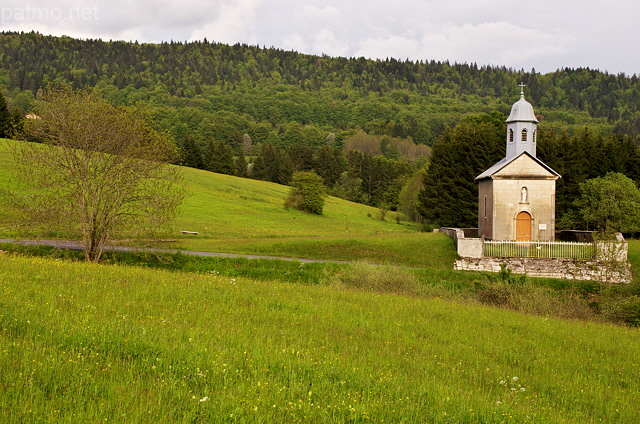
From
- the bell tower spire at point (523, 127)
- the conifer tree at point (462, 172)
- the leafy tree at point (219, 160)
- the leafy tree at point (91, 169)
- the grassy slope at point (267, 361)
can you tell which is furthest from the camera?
the leafy tree at point (219, 160)

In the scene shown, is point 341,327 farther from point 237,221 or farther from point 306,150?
point 306,150

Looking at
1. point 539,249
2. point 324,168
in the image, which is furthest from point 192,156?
point 539,249

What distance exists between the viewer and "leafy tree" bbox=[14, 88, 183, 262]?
24.0 meters

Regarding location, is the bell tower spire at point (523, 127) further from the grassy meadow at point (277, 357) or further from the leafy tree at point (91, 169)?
the leafy tree at point (91, 169)

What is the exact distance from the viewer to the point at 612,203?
Result: 147 ft

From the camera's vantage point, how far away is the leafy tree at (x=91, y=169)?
78.7ft

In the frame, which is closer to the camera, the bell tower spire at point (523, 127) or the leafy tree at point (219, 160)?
the bell tower spire at point (523, 127)

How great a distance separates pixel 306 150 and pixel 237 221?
2671 inches

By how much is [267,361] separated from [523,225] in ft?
112

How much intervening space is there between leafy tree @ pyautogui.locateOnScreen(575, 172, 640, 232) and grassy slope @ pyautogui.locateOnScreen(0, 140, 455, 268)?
1592cm

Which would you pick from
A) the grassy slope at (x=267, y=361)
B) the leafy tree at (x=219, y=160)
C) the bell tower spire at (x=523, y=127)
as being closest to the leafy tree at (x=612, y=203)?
the bell tower spire at (x=523, y=127)

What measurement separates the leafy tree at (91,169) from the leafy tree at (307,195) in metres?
40.8

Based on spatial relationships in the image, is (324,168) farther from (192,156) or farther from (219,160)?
(192,156)

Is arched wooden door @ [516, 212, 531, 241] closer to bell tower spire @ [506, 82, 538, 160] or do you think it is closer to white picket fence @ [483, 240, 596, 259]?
white picket fence @ [483, 240, 596, 259]
